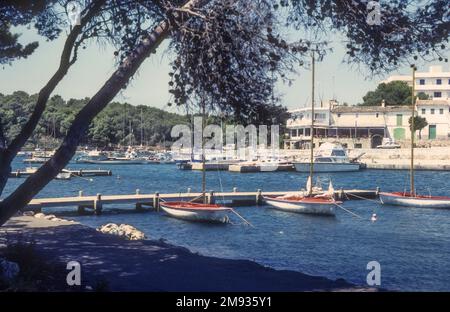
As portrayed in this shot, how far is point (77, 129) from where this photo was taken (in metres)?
8.81

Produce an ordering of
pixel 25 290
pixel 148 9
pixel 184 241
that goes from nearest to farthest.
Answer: pixel 25 290 → pixel 148 9 → pixel 184 241

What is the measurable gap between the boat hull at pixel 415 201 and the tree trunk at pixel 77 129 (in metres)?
38.3

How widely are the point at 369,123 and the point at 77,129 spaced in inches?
3764

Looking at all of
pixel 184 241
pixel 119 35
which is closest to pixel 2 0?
pixel 119 35

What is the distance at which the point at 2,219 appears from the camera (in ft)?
28.6

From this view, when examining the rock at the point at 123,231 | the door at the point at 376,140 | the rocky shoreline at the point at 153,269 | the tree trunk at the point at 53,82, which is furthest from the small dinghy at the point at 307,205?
the door at the point at 376,140

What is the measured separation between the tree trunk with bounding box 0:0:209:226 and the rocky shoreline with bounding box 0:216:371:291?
1.84 m

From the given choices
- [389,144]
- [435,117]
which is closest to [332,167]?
[389,144]

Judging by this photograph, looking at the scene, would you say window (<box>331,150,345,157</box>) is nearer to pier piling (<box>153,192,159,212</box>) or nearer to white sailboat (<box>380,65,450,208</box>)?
white sailboat (<box>380,65,450,208</box>)

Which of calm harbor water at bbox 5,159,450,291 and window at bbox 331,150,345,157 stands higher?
window at bbox 331,150,345,157

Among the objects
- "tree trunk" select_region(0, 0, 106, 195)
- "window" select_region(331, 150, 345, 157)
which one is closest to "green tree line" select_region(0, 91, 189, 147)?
"window" select_region(331, 150, 345, 157)

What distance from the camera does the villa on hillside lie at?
323ft
